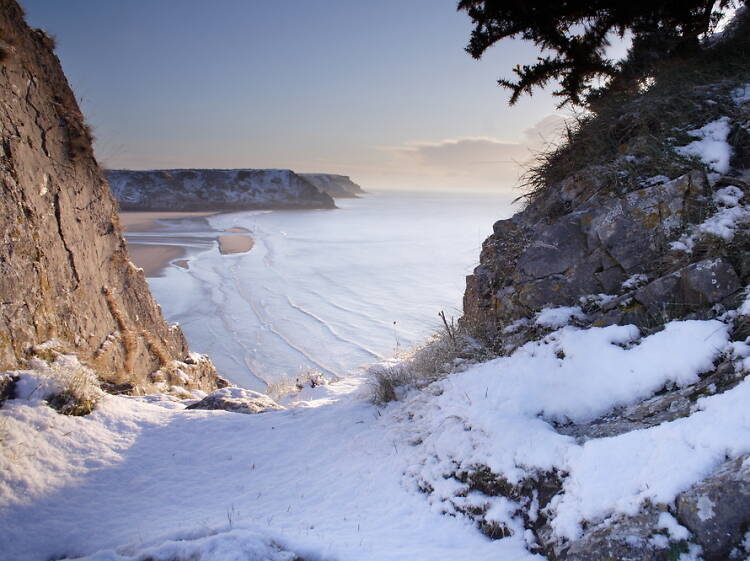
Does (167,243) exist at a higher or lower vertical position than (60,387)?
higher

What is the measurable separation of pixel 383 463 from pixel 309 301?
42.0 feet

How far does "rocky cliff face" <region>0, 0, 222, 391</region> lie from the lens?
5047 mm

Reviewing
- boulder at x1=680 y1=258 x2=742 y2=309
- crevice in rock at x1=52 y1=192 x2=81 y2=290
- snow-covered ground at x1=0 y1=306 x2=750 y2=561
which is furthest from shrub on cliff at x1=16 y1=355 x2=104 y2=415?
boulder at x1=680 y1=258 x2=742 y2=309

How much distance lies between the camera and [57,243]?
5879mm

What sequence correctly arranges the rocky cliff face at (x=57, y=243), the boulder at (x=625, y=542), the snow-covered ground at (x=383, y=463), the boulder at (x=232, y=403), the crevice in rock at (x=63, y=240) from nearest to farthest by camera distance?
1. the boulder at (x=625, y=542)
2. the snow-covered ground at (x=383, y=463)
3. the rocky cliff face at (x=57, y=243)
4. the boulder at (x=232, y=403)
5. the crevice in rock at (x=63, y=240)

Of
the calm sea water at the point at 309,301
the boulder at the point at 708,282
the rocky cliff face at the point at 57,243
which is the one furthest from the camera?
the calm sea water at the point at 309,301

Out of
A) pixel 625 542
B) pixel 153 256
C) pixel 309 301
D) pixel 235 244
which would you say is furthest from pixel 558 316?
pixel 235 244

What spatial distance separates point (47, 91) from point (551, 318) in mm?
7595

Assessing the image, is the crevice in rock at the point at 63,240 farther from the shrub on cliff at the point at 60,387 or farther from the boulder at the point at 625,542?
the boulder at the point at 625,542

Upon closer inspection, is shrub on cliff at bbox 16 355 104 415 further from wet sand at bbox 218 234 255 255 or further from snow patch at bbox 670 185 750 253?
wet sand at bbox 218 234 255 255

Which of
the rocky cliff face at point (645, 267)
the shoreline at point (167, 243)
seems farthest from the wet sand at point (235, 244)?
the rocky cliff face at point (645, 267)

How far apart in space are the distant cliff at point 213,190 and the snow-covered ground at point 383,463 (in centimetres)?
5370

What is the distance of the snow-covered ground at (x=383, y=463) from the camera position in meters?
2.57

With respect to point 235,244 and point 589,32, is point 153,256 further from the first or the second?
point 589,32
